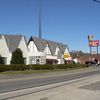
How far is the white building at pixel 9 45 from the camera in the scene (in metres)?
65.8

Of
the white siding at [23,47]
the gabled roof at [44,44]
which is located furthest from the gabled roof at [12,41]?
the gabled roof at [44,44]

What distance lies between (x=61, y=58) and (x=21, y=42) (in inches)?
994

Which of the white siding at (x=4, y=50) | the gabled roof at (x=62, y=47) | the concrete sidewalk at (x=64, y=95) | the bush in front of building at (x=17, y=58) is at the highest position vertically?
the gabled roof at (x=62, y=47)

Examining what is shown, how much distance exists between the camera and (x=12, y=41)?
68.6m

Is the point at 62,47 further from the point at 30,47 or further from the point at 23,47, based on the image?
the point at 23,47

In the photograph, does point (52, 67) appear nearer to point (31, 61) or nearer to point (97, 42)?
point (31, 61)

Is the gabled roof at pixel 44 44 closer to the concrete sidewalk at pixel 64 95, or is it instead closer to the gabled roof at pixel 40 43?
the gabled roof at pixel 40 43

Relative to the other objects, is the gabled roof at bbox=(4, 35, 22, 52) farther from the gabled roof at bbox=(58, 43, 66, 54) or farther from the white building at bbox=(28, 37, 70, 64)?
the gabled roof at bbox=(58, 43, 66, 54)

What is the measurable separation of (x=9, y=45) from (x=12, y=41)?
1.64 m

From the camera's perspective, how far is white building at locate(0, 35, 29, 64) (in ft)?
216

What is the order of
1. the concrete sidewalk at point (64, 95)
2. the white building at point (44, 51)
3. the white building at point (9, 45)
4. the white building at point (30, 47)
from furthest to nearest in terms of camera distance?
the white building at point (44, 51) → the white building at point (30, 47) → the white building at point (9, 45) → the concrete sidewalk at point (64, 95)

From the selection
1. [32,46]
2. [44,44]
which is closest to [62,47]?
[44,44]

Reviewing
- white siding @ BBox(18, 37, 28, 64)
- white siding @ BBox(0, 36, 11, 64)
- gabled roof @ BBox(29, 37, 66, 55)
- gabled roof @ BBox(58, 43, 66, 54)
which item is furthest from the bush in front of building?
gabled roof @ BBox(58, 43, 66, 54)

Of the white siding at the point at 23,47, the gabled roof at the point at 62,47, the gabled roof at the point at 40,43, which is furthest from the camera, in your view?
the gabled roof at the point at 62,47
